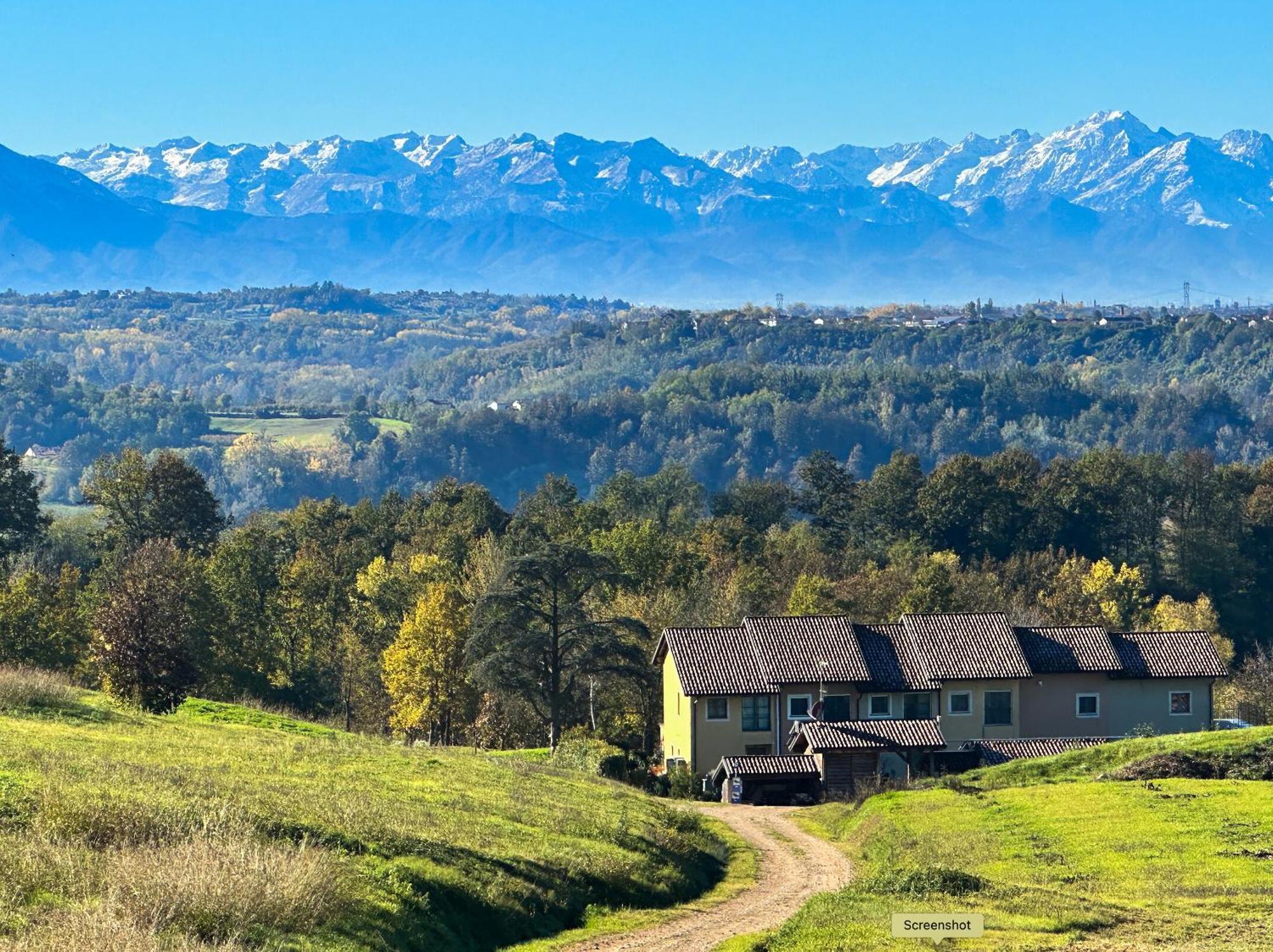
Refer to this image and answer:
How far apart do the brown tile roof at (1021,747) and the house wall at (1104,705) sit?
4041mm

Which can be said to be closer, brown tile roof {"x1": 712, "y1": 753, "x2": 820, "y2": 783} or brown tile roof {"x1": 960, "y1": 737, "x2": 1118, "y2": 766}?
brown tile roof {"x1": 712, "y1": 753, "x2": 820, "y2": 783}

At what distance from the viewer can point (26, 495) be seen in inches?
3418

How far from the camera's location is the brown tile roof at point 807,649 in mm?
56031

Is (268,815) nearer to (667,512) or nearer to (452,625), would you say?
(452,625)

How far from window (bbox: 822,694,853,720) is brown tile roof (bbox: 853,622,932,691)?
676 millimetres

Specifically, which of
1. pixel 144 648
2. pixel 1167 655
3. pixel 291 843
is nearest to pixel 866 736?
pixel 1167 655

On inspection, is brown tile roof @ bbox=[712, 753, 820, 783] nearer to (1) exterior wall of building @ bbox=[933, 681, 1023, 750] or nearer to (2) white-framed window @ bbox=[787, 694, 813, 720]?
(2) white-framed window @ bbox=[787, 694, 813, 720]

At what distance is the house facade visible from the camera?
55500 millimetres

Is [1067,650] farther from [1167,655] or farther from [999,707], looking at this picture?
[1167,655]

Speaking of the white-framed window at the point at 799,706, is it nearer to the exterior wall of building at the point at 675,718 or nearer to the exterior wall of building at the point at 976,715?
the exterior wall of building at the point at 675,718

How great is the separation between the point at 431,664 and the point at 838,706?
1565 cm

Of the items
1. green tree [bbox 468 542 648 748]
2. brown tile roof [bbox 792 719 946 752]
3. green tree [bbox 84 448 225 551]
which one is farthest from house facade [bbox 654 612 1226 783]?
green tree [bbox 84 448 225 551]

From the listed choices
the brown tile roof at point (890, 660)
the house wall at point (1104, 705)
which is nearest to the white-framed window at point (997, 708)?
the house wall at point (1104, 705)

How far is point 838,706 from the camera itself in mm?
56344
